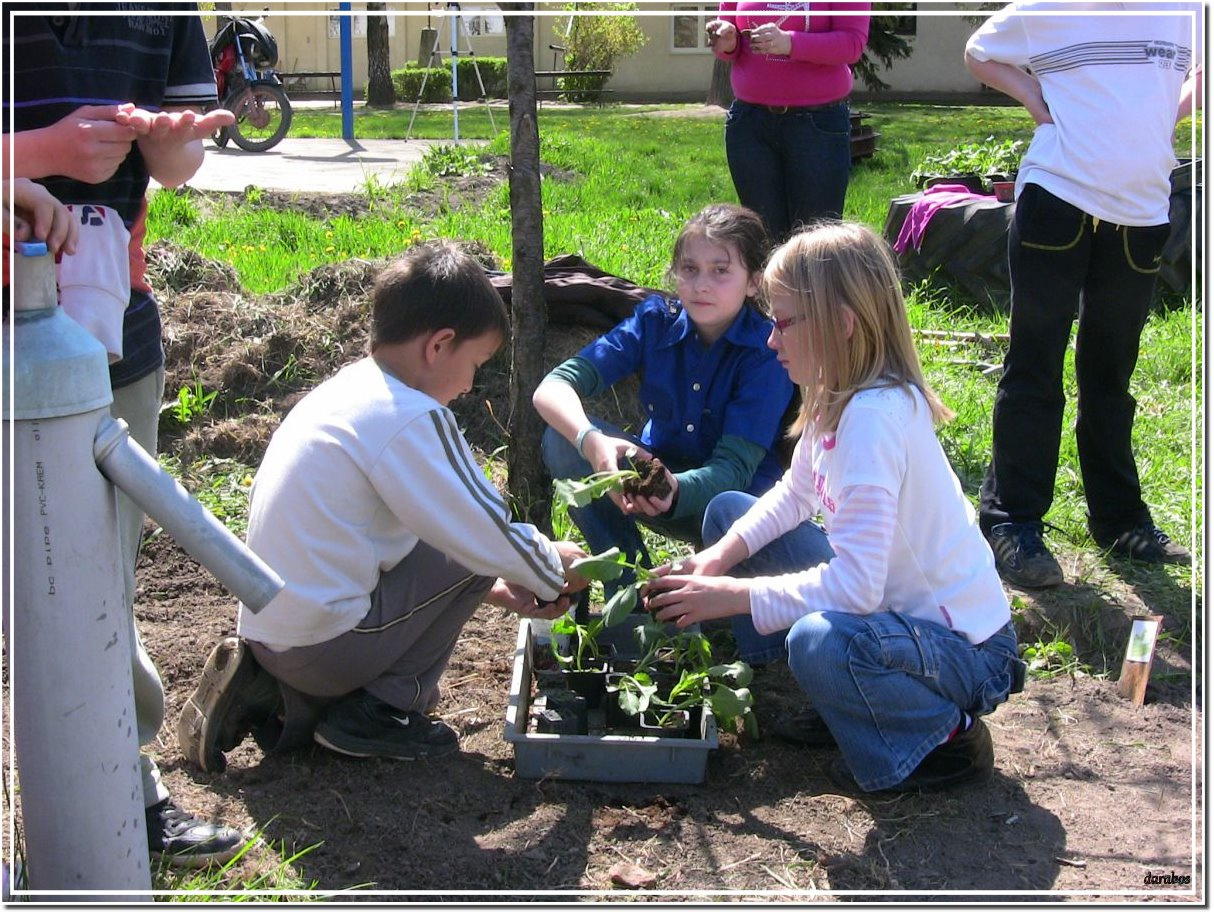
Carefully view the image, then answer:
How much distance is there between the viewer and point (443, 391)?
262 centimetres

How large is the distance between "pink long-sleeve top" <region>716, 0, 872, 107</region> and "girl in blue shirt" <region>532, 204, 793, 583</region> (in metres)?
1.37

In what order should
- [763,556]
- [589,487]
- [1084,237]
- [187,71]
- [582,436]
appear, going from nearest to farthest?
1. [187,71]
2. [589,487]
3. [763,556]
4. [582,436]
5. [1084,237]

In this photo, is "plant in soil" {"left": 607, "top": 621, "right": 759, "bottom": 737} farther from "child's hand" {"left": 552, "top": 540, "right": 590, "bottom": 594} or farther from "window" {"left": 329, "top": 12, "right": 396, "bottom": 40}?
"window" {"left": 329, "top": 12, "right": 396, "bottom": 40}

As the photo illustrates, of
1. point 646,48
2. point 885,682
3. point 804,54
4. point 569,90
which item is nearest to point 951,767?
point 885,682

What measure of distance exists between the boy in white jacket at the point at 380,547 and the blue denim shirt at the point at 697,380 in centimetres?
75

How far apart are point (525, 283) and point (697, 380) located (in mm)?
682

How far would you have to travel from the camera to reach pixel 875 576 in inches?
99.5

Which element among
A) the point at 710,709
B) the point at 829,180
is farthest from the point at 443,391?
the point at 829,180

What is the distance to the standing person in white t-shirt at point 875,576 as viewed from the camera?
8.27ft

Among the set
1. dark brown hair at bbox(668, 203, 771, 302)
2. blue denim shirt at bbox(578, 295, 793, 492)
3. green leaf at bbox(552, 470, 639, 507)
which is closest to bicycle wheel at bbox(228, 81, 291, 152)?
blue denim shirt at bbox(578, 295, 793, 492)

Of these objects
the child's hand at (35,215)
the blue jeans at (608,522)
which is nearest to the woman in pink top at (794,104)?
the blue jeans at (608,522)

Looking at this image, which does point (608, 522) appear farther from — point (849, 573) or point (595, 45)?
point (595, 45)

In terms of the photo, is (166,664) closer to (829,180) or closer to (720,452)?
(720,452)

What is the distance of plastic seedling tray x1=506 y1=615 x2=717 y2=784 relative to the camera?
2.60 metres
